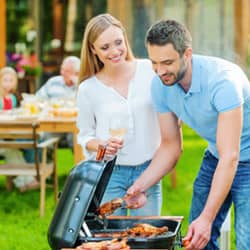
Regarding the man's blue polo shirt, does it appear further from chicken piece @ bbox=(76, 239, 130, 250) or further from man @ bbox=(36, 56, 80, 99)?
man @ bbox=(36, 56, 80, 99)

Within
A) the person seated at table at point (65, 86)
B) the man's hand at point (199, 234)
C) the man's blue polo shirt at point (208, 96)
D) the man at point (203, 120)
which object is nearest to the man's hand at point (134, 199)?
the man at point (203, 120)

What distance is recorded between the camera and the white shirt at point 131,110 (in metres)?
4.55

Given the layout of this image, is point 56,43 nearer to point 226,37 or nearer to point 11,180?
point 226,37

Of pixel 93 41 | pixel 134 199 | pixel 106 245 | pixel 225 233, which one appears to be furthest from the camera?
pixel 225 233

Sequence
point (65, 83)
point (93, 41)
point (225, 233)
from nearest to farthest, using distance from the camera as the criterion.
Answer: point (93, 41) → point (225, 233) → point (65, 83)

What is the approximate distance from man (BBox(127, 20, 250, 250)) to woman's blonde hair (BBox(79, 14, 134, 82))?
17.9 inches

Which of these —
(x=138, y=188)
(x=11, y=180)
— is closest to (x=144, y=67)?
(x=138, y=188)

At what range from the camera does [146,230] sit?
3.82 meters

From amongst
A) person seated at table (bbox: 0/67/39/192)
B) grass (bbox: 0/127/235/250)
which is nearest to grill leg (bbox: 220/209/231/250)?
grass (bbox: 0/127/235/250)

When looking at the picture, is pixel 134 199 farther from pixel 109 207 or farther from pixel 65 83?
pixel 65 83

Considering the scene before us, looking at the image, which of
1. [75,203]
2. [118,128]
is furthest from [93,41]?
[75,203]

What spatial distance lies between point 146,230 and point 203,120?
553mm

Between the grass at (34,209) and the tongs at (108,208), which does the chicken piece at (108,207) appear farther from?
the grass at (34,209)

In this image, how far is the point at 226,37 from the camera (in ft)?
50.9
